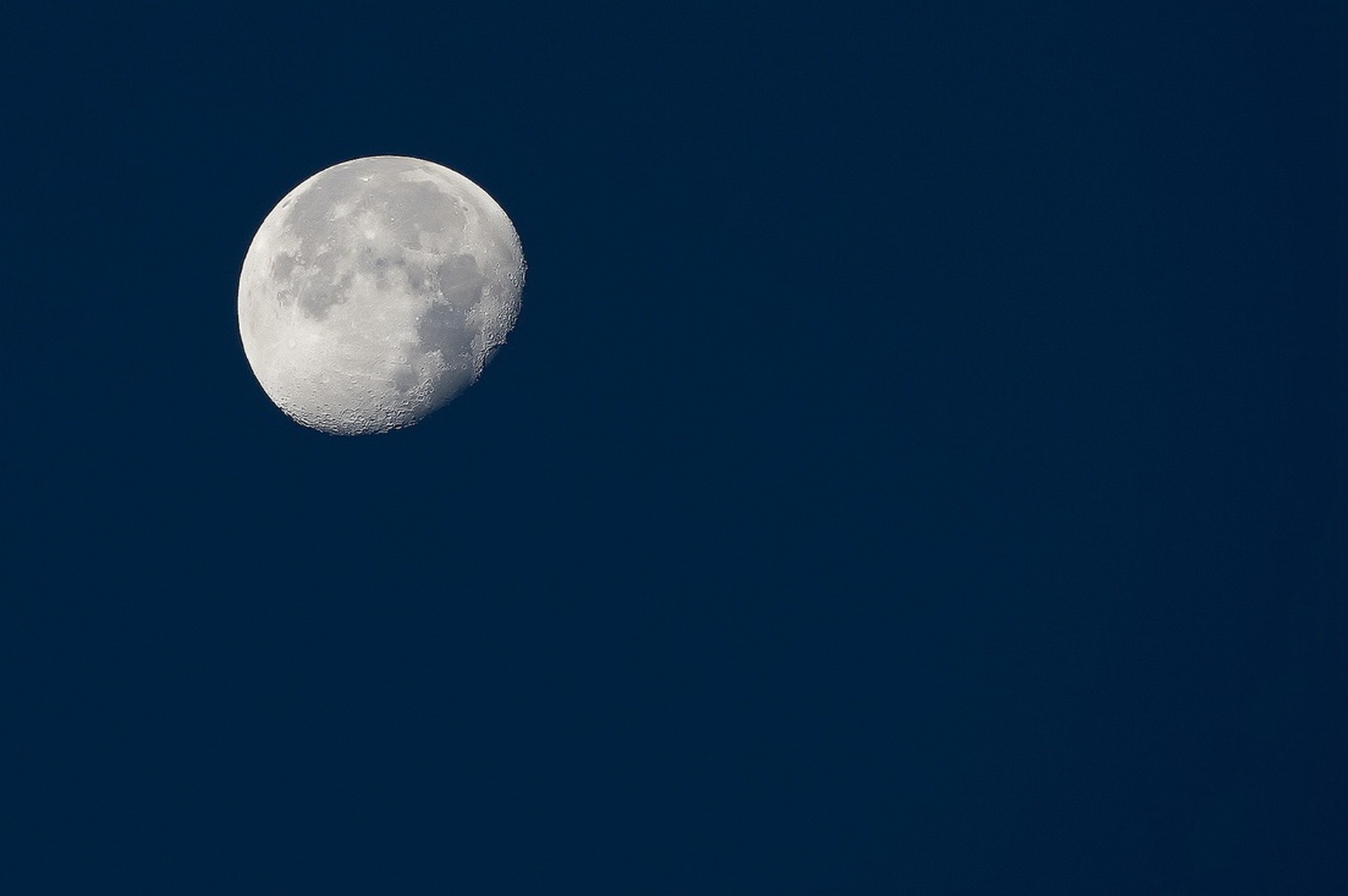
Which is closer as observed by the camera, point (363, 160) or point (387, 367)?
point (387, 367)

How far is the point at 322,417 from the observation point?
61.2 feet

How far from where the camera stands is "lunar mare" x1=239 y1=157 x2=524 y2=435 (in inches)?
691

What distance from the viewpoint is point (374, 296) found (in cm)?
1741

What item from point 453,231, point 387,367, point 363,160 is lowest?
point 387,367

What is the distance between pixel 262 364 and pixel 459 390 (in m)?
3.15

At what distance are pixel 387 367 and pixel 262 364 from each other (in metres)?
2.38

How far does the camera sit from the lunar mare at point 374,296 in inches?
691

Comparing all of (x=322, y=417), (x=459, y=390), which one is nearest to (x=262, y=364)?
(x=322, y=417)

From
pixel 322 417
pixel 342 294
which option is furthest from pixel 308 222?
pixel 322 417

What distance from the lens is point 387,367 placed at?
17.8 m

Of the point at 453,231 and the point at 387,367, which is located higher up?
the point at 453,231

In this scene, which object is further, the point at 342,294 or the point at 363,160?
the point at 363,160

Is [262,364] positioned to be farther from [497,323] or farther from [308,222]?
[497,323]

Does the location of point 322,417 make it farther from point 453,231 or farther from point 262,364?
point 453,231
